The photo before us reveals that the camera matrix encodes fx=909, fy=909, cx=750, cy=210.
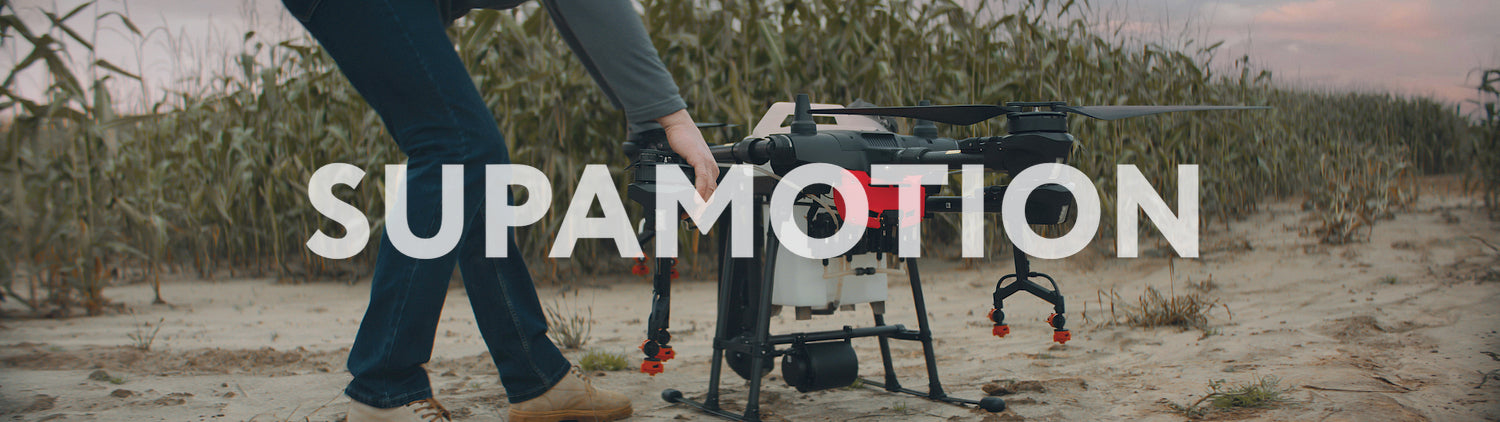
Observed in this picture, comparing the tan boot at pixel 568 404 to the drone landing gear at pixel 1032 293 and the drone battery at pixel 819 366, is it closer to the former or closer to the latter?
the drone battery at pixel 819 366

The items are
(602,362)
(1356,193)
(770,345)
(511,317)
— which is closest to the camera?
(511,317)

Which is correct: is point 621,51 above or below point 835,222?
Result: above

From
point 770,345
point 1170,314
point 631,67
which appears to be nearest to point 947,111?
point 631,67

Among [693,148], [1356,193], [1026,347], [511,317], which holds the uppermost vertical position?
[693,148]

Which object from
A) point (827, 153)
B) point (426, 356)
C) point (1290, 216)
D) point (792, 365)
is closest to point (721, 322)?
point (792, 365)

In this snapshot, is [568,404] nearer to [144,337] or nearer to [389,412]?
[389,412]

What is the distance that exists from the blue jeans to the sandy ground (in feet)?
2.14

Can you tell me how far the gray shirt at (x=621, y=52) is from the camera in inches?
70.1

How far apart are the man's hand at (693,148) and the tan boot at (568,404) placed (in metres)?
0.74

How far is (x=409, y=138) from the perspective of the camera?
1794 mm

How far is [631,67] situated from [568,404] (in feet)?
2.96

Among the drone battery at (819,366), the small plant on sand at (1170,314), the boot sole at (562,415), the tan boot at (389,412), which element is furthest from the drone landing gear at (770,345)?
the small plant on sand at (1170,314)

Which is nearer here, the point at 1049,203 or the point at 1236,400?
the point at 1049,203

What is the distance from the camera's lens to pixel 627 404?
7.79ft
